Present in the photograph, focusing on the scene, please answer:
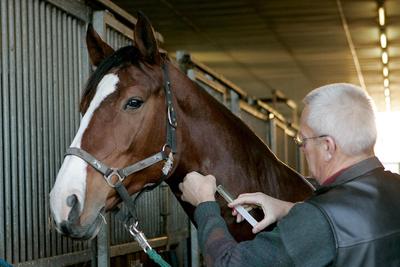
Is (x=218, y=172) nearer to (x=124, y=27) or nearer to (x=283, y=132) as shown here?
(x=124, y=27)

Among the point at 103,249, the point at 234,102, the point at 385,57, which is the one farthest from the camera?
the point at 385,57

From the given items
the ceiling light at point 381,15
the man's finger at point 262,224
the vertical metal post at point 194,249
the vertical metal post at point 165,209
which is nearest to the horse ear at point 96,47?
the man's finger at point 262,224

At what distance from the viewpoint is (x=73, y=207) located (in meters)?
2.21

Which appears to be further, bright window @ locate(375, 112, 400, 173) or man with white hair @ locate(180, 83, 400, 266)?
bright window @ locate(375, 112, 400, 173)

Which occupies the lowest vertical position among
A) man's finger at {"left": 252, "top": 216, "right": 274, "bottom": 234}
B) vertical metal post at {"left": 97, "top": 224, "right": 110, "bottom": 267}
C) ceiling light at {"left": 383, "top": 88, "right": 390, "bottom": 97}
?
vertical metal post at {"left": 97, "top": 224, "right": 110, "bottom": 267}

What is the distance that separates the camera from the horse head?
223cm

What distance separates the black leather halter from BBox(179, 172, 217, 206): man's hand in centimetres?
9

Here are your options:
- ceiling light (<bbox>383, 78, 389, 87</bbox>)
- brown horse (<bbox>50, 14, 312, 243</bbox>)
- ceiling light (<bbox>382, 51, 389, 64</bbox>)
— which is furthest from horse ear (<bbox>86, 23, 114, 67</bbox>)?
ceiling light (<bbox>383, 78, 389, 87</bbox>)

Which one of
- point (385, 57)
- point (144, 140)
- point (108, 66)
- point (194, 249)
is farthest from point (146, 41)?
point (385, 57)

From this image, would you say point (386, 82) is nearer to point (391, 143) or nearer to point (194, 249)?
point (391, 143)

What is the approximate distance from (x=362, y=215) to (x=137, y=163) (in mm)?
834

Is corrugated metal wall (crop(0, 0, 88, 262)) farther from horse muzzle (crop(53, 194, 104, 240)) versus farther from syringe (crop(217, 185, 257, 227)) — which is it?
syringe (crop(217, 185, 257, 227))

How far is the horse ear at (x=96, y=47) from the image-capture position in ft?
8.69

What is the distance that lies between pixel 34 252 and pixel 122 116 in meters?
0.64
